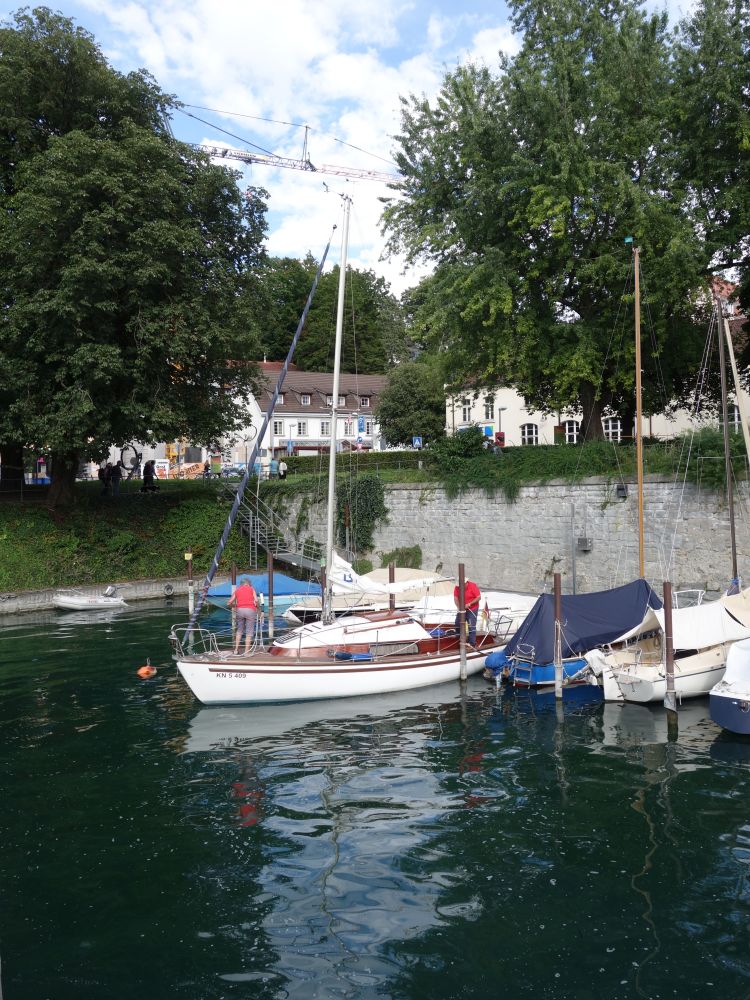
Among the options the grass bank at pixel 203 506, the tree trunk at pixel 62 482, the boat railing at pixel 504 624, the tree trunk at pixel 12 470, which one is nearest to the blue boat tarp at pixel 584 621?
the boat railing at pixel 504 624

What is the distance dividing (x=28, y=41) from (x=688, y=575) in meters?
29.7

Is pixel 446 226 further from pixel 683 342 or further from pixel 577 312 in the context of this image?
pixel 683 342

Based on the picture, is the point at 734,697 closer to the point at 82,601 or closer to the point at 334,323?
the point at 82,601

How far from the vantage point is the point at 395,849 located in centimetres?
923

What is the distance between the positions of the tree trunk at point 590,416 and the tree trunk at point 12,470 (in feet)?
78.4

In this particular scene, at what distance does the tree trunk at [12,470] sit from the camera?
35.9m

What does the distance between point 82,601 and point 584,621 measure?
756 inches

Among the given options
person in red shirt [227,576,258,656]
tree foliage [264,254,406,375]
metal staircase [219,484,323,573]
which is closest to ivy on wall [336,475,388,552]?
metal staircase [219,484,323,573]

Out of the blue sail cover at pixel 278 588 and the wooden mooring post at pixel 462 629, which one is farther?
the blue sail cover at pixel 278 588

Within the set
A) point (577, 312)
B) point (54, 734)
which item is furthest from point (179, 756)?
point (577, 312)

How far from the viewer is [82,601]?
29031mm

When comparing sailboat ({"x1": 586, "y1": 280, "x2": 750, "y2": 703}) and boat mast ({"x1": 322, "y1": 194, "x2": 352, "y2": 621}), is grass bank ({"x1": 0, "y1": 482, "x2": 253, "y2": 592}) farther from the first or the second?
sailboat ({"x1": 586, "y1": 280, "x2": 750, "y2": 703})

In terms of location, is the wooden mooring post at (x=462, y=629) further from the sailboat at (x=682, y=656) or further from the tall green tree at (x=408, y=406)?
the tall green tree at (x=408, y=406)

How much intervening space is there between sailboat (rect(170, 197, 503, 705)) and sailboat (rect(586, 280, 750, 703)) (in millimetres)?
3192
